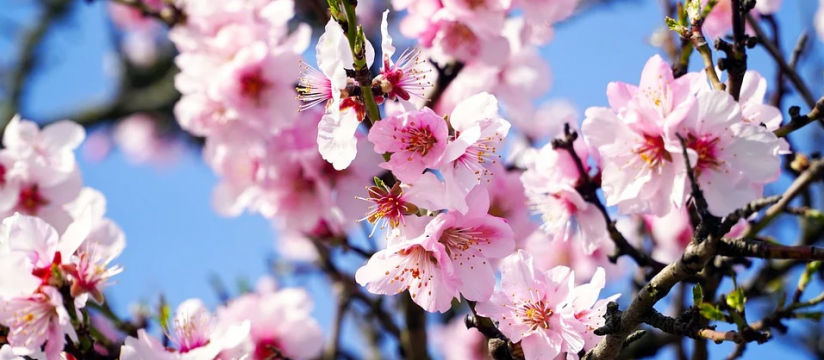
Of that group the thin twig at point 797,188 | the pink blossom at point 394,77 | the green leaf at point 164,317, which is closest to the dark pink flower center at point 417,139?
the pink blossom at point 394,77

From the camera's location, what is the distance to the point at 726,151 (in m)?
1.64

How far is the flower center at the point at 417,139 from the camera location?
156 cm

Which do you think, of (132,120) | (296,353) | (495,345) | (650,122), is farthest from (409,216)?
(132,120)

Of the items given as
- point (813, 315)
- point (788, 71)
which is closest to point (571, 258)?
point (788, 71)

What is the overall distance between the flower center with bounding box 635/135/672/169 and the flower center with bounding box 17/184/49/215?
1681 millimetres

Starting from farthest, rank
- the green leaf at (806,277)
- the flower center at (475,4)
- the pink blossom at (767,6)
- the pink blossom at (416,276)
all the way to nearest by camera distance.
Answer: the pink blossom at (767,6)
the flower center at (475,4)
the green leaf at (806,277)
the pink blossom at (416,276)

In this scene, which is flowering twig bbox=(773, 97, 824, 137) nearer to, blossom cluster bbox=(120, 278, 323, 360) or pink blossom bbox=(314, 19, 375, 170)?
pink blossom bbox=(314, 19, 375, 170)

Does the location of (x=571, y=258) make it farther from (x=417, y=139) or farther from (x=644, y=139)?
(x=417, y=139)

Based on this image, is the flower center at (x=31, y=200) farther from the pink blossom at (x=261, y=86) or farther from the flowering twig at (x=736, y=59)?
the flowering twig at (x=736, y=59)

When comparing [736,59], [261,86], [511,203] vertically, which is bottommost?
[511,203]

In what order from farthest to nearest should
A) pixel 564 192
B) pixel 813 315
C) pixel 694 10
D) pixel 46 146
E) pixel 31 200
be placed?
1. pixel 46 146
2. pixel 31 200
3. pixel 564 192
4. pixel 813 315
5. pixel 694 10

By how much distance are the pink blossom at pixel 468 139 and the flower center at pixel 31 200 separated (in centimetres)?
139

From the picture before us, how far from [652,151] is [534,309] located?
41 centimetres

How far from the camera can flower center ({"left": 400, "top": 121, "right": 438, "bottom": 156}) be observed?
1560mm
